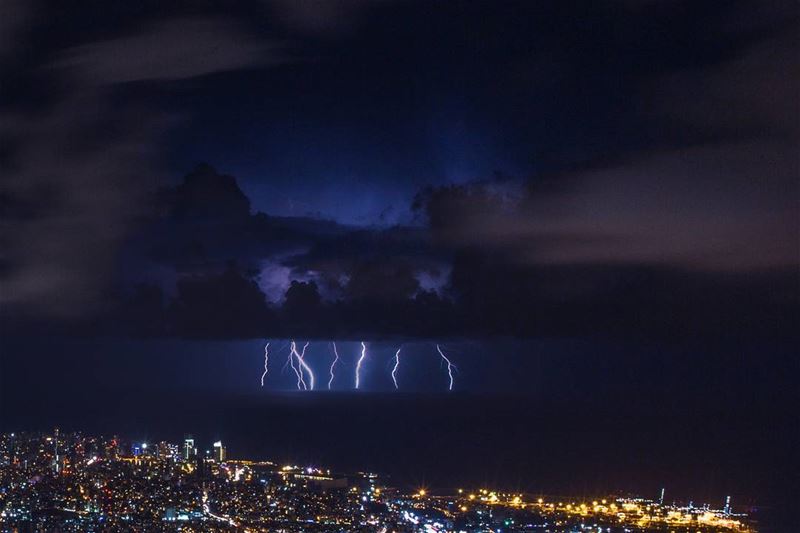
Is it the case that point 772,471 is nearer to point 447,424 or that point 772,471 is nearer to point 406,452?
point 406,452

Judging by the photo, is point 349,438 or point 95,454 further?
point 349,438

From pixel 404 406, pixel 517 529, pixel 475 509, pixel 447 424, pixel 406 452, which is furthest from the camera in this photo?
pixel 404 406

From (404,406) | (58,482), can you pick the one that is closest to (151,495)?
(58,482)

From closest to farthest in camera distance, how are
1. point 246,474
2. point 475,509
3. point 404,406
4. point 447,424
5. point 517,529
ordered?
point 517,529 < point 475,509 < point 246,474 < point 447,424 < point 404,406

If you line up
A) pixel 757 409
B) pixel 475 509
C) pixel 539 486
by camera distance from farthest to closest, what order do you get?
pixel 757 409
pixel 539 486
pixel 475 509

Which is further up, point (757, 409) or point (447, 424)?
point (757, 409)

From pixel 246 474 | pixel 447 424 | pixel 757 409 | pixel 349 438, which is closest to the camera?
pixel 246 474

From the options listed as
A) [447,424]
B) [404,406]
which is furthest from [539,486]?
[404,406]

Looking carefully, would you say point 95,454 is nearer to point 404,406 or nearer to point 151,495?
point 151,495

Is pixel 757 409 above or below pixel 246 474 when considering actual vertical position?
above

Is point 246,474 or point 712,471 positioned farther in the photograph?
point 712,471
